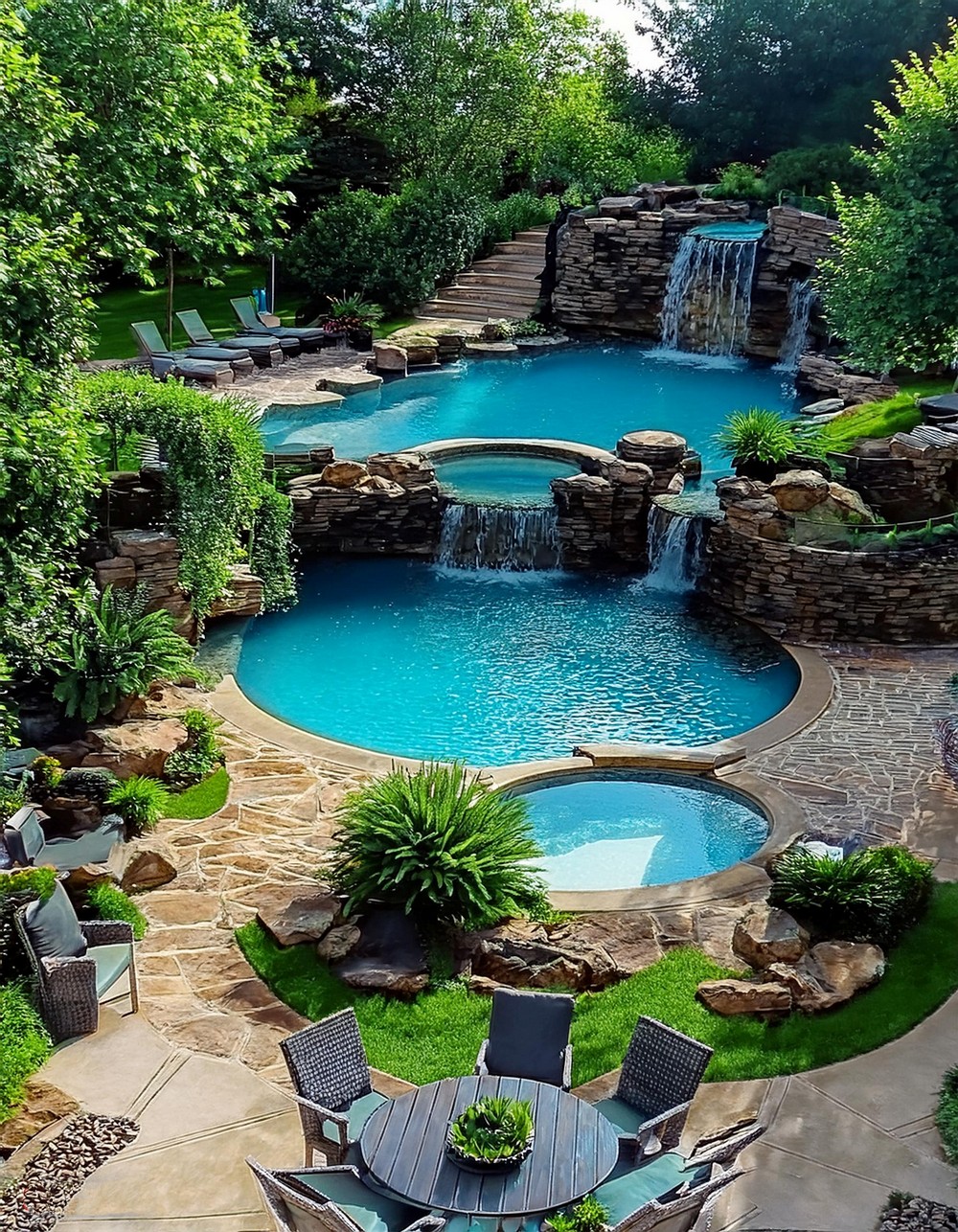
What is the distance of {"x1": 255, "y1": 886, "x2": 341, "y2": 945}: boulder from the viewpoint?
1065 centimetres

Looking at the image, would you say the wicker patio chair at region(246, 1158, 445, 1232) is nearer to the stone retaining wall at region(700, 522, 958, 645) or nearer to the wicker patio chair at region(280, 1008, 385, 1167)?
the wicker patio chair at region(280, 1008, 385, 1167)

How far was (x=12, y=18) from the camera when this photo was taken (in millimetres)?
12844

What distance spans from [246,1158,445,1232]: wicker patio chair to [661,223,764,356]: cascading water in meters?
28.2

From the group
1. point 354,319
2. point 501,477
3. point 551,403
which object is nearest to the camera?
point 501,477

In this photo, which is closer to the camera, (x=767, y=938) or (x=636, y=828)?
(x=767, y=938)

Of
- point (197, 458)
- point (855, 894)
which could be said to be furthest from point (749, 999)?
point (197, 458)

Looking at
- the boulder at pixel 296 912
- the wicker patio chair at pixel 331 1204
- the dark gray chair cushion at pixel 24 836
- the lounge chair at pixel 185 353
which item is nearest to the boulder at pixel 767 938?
the boulder at pixel 296 912

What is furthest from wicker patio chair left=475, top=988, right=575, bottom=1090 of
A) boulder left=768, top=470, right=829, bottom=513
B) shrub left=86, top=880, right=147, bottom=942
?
boulder left=768, top=470, right=829, bottom=513

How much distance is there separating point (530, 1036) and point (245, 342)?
2482cm

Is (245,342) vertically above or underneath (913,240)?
underneath

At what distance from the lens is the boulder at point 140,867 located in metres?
11.4

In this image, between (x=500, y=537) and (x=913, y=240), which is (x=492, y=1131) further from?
(x=500, y=537)

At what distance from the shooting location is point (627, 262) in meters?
33.8

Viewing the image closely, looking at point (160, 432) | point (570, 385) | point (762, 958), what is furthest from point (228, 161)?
point (762, 958)
